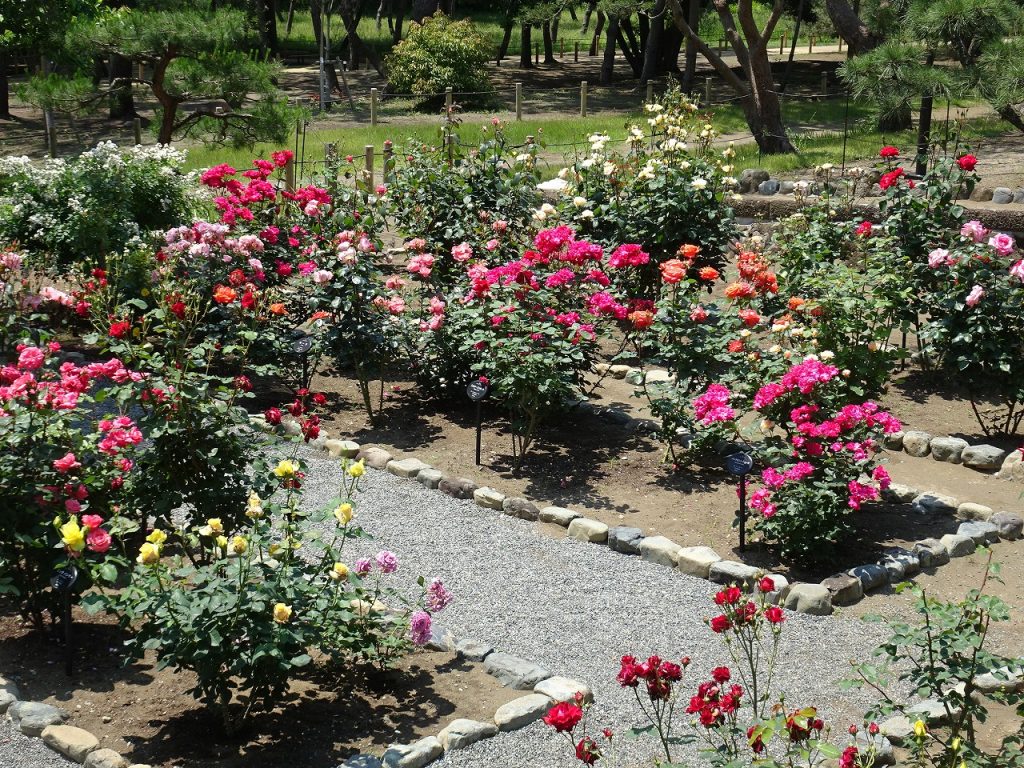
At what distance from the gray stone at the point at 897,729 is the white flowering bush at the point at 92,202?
21.5 ft

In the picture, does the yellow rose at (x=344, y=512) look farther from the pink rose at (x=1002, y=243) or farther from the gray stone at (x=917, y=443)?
the pink rose at (x=1002, y=243)

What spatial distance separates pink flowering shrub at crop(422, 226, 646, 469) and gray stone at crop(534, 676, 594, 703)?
8.54ft

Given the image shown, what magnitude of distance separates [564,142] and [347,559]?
15.0 meters

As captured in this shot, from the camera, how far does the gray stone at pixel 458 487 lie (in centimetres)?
733

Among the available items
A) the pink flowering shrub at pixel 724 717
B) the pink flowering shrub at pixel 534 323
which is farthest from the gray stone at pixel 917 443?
the pink flowering shrub at pixel 724 717

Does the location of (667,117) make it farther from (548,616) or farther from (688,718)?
(688,718)

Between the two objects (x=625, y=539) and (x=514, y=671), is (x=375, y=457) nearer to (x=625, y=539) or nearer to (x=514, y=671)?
(x=625, y=539)

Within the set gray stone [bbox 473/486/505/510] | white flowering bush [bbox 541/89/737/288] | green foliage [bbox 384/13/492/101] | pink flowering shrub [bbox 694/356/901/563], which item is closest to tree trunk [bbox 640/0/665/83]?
green foliage [bbox 384/13/492/101]

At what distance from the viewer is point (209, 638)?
436 cm

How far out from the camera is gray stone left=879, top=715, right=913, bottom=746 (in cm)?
484

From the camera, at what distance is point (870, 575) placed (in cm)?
626

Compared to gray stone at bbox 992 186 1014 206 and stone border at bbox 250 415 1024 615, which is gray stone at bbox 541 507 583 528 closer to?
stone border at bbox 250 415 1024 615

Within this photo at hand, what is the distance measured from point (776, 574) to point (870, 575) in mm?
466

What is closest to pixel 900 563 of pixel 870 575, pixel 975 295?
pixel 870 575
